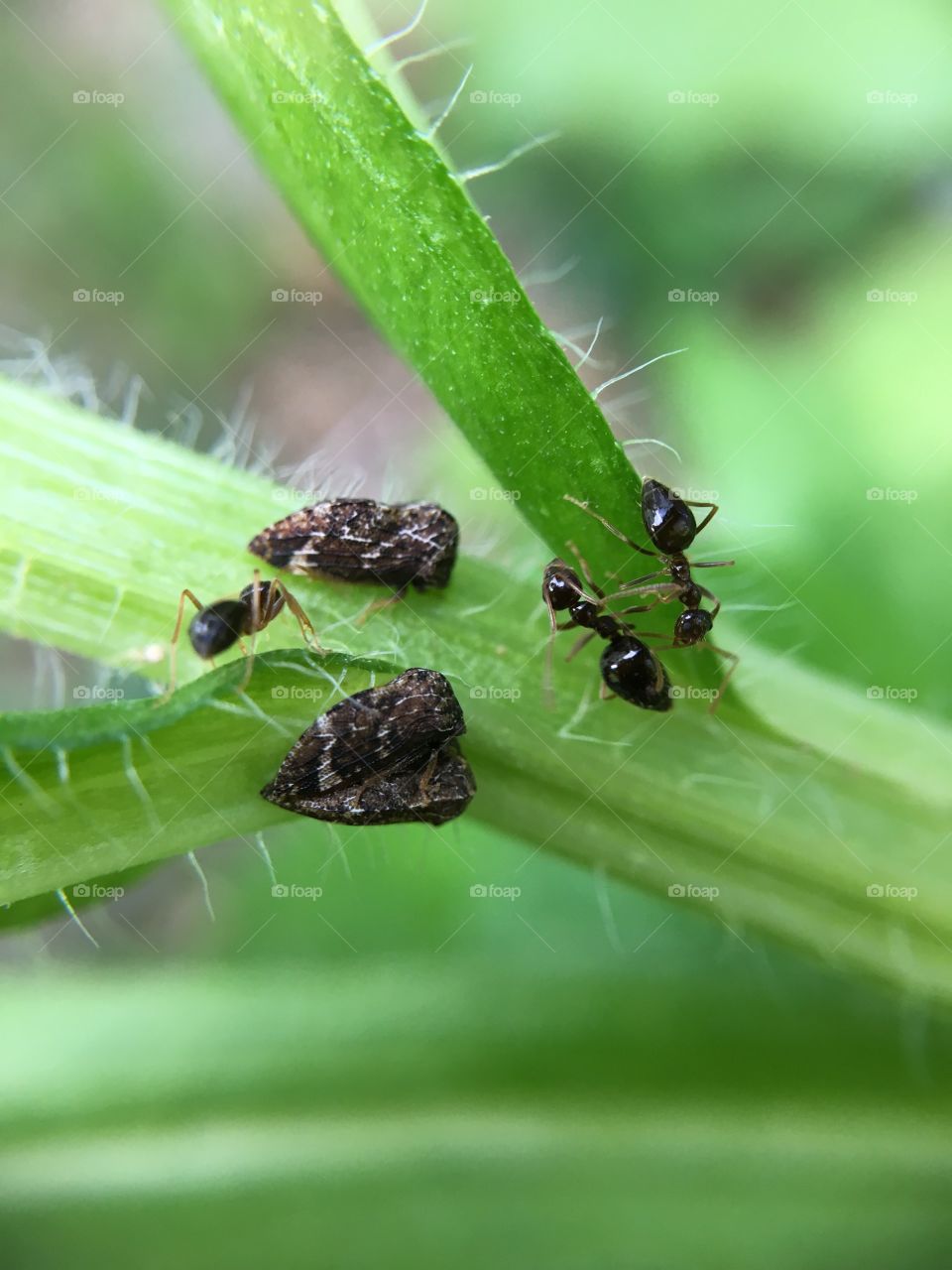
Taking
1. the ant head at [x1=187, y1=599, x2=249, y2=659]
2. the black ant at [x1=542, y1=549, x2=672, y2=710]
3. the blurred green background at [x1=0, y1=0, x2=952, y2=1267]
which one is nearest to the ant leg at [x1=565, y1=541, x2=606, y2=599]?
the black ant at [x1=542, y1=549, x2=672, y2=710]

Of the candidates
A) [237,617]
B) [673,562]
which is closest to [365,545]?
[237,617]


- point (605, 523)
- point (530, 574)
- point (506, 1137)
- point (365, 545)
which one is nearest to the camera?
point (605, 523)

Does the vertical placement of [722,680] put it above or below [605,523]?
below

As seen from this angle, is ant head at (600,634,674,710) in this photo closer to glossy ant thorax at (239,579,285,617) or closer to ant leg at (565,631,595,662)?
ant leg at (565,631,595,662)

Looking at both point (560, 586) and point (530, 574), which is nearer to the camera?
point (560, 586)

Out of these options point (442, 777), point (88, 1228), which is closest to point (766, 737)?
point (442, 777)

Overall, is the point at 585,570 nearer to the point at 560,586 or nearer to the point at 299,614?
the point at 560,586

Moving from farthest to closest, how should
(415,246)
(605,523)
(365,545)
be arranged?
(365,545) → (605,523) → (415,246)
